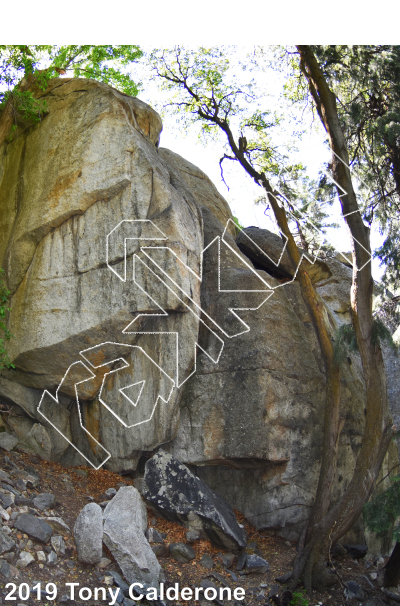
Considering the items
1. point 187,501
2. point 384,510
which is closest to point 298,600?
point 384,510

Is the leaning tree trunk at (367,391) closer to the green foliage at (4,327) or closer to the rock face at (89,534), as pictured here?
the rock face at (89,534)

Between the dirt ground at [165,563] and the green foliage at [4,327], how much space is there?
141 centimetres

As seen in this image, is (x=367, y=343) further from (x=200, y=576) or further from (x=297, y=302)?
(x=200, y=576)

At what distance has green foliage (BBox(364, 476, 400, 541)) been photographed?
707 centimetres

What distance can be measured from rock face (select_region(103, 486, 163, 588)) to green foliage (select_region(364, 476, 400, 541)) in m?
2.76

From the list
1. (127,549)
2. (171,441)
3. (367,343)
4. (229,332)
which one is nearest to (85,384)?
(171,441)

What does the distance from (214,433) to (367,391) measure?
2.45 m

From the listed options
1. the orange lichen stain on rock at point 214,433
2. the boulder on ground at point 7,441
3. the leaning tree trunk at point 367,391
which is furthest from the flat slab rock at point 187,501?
the boulder on ground at point 7,441

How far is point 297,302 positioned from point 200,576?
15.8 ft

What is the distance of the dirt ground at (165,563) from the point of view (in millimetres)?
6402

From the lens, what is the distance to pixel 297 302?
9.98 meters

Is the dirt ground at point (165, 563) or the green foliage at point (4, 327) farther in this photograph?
the green foliage at point (4, 327)

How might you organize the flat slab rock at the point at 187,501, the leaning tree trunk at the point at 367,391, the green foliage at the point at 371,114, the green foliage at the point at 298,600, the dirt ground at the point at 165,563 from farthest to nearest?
the green foliage at the point at 371,114, the flat slab rock at the point at 187,501, the leaning tree trunk at the point at 367,391, the green foliage at the point at 298,600, the dirt ground at the point at 165,563

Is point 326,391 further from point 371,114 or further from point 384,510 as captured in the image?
point 371,114
